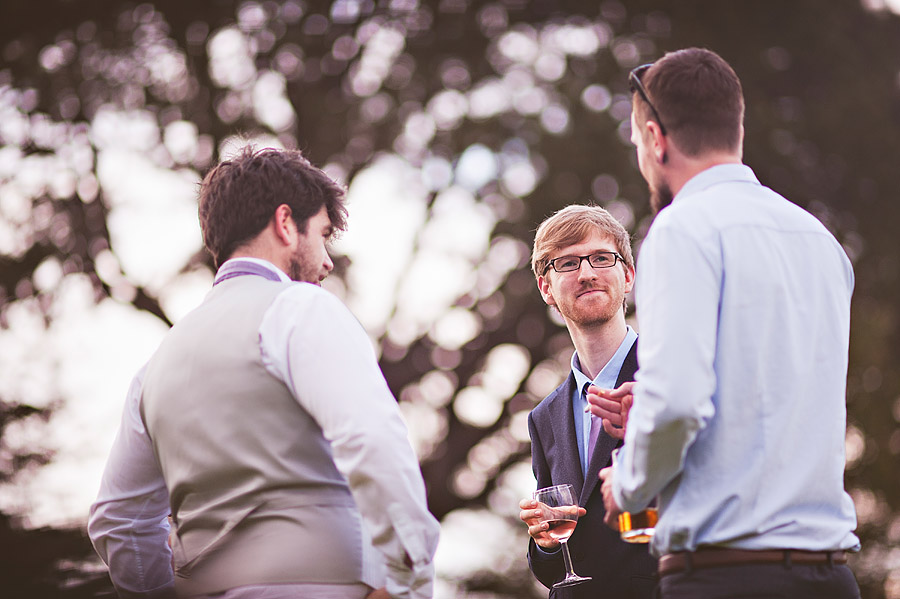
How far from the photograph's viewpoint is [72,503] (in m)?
9.30

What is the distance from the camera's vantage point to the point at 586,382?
12.2 feet

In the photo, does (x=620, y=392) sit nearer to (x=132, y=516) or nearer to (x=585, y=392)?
(x=585, y=392)

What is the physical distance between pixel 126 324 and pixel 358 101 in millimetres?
3411

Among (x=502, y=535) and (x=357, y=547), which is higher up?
(x=357, y=547)

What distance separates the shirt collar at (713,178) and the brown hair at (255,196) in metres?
1.12

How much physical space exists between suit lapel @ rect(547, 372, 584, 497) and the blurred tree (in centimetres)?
642

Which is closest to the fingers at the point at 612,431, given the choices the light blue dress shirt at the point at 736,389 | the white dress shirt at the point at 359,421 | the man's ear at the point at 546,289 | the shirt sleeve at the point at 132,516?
the light blue dress shirt at the point at 736,389

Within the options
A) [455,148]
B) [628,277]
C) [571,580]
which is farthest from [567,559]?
[455,148]

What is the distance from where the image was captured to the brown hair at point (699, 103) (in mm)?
2490

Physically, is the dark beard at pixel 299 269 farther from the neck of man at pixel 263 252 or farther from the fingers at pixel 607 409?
the fingers at pixel 607 409

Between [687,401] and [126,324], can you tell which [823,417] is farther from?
[126,324]

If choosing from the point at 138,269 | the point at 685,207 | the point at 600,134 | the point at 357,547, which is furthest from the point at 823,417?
the point at 138,269

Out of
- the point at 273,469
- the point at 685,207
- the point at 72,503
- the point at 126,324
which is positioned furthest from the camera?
the point at 126,324

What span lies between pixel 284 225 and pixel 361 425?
0.78 meters
